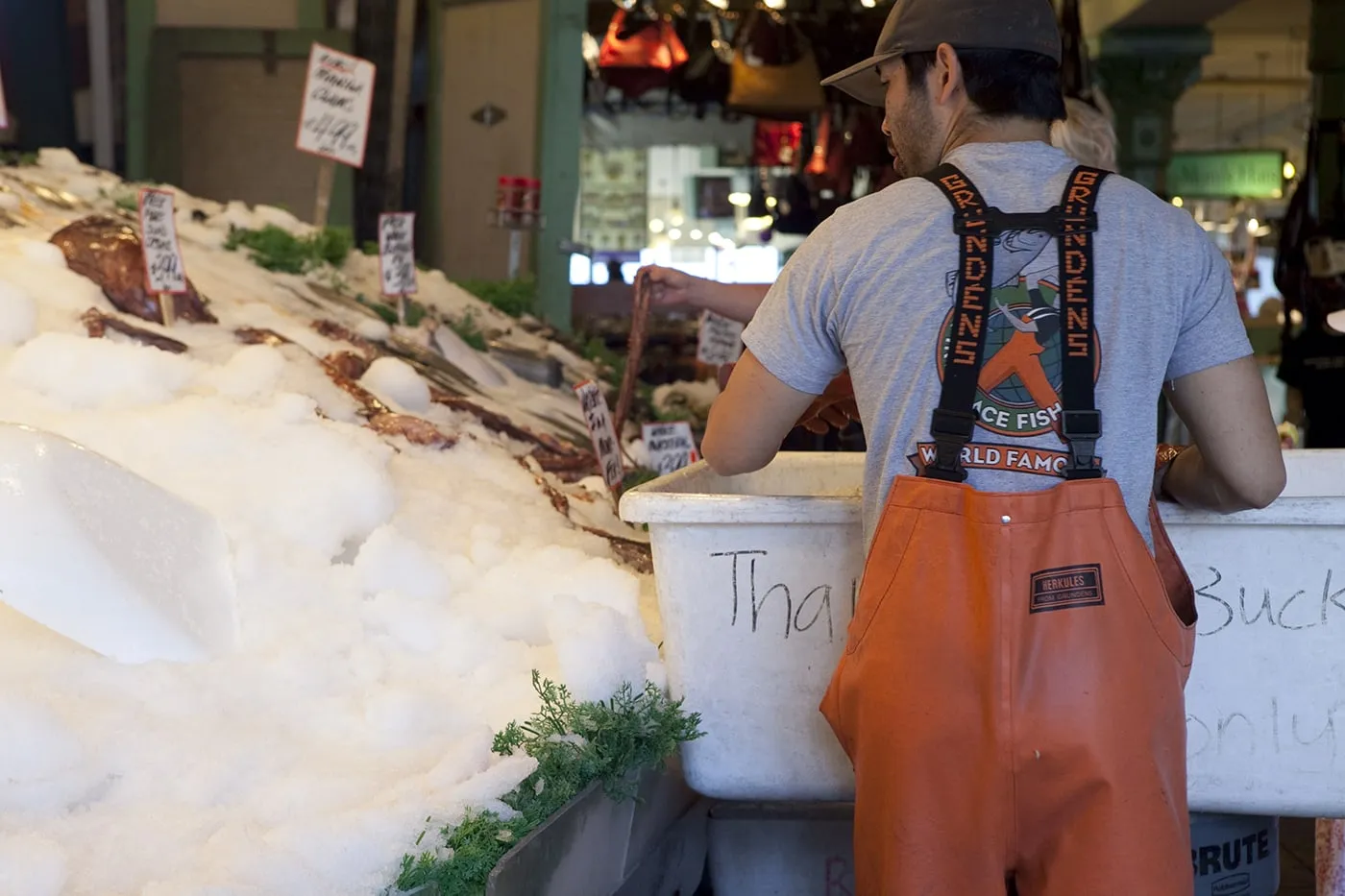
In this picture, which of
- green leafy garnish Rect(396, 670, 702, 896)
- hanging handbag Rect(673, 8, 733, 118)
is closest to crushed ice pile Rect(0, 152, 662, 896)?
green leafy garnish Rect(396, 670, 702, 896)

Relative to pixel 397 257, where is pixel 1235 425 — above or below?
above

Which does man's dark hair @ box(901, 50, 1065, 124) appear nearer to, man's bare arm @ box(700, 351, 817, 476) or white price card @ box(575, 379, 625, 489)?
man's bare arm @ box(700, 351, 817, 476)

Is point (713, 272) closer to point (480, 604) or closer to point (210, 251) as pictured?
point (210, 251)

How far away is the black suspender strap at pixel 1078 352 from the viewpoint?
1692 mm

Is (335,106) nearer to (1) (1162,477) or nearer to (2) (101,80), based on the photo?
(2) (101,80)

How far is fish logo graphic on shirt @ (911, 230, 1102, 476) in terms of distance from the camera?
5.58 feet

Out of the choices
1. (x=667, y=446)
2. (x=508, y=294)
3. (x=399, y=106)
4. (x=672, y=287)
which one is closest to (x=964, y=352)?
(x=672, y=287)

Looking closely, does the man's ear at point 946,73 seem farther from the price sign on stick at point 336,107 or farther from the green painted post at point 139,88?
the green painted post at point 139,88

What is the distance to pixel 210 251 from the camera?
13.9 ft

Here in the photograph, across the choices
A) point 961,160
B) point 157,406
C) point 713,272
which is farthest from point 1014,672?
point 713,272

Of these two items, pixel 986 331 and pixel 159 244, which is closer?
pixel 986 331

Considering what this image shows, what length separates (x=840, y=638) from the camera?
2.17 m

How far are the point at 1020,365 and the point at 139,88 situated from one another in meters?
6.57

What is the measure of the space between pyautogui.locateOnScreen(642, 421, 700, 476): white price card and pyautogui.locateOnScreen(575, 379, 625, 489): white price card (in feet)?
0.90
